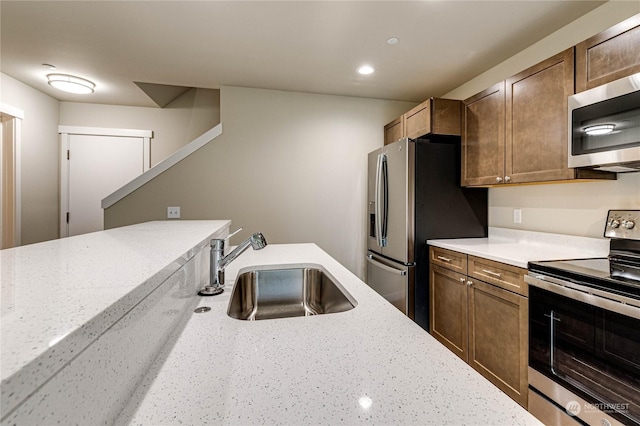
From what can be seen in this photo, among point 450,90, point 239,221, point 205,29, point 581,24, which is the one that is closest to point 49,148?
point 239,221

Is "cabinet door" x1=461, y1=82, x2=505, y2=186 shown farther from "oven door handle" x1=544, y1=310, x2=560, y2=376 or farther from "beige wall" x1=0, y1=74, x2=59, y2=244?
"beige wall" x1=0, y1=74, x2=59, y2=244

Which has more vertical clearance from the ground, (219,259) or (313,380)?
(219,259)

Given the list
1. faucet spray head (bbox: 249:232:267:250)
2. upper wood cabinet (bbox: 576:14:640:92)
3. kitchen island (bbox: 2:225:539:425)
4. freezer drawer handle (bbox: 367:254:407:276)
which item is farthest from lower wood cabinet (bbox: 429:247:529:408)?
faucet spray head (bbox: 249:232:267:250)

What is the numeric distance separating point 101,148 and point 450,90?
13.9ft

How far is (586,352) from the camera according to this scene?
1.33 metres

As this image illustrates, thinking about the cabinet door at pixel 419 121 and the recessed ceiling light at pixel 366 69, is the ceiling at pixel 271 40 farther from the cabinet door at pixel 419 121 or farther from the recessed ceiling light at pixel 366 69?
the cabinet door at pixel 419 121

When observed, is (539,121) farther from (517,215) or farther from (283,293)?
(283,293)

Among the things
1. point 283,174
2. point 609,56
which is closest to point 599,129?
point 609,56

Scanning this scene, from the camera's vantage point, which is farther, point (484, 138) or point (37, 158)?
point (37, 158)

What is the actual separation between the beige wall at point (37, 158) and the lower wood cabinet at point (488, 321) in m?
4.19

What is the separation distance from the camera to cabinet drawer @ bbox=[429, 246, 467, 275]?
2.15m

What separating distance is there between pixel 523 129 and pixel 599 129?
511 mm

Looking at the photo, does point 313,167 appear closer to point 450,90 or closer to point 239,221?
point 239,221

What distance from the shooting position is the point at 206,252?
53.6 inches
